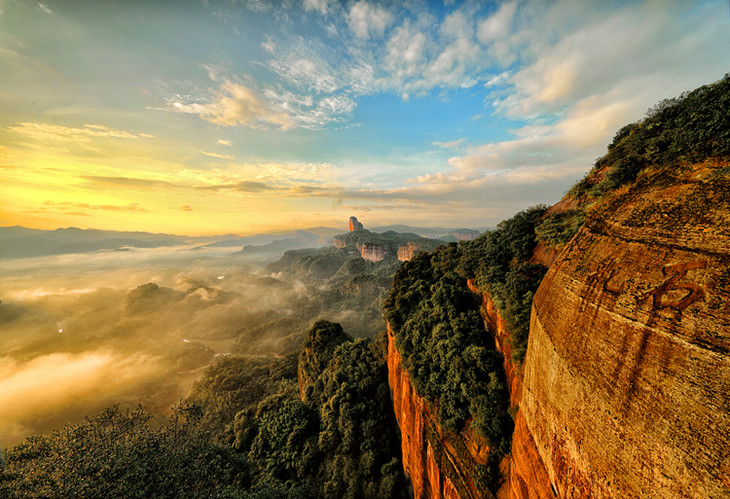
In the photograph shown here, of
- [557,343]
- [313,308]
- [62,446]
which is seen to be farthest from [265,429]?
[313,308]

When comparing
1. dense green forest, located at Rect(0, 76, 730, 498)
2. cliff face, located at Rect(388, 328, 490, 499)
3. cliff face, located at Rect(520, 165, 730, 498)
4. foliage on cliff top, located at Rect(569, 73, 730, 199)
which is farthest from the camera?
cliff face, located at Rect(388, 328, 490, 499)

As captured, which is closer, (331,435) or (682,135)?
(682,135)

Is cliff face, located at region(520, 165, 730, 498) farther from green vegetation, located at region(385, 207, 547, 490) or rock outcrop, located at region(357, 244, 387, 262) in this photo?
rock outcrop, located at region(357, 244, 387, 262)

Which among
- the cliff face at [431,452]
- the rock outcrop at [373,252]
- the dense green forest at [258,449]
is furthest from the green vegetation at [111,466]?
the rock outcrop at [373,252]

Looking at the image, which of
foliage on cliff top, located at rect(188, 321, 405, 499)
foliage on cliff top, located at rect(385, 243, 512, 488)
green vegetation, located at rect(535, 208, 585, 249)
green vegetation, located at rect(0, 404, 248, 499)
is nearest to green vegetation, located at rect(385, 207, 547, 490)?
foliage on cliff top, located at rect(385, 243, 512, 488)

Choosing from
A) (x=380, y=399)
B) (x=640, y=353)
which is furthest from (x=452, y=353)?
(x=380, y=399)

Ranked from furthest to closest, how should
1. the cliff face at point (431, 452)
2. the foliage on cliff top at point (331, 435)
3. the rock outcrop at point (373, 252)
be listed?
the rock outcrop at point (373, 252) → the foliage on cliff top at point (331, 435) → the cliff face at point (431, 452)

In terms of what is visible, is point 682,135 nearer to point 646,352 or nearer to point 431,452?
point 646,352

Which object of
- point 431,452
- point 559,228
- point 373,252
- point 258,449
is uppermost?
point 559,228

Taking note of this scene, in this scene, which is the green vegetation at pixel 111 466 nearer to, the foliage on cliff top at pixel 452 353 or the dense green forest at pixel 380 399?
the dense green forest at pixel 380 399
